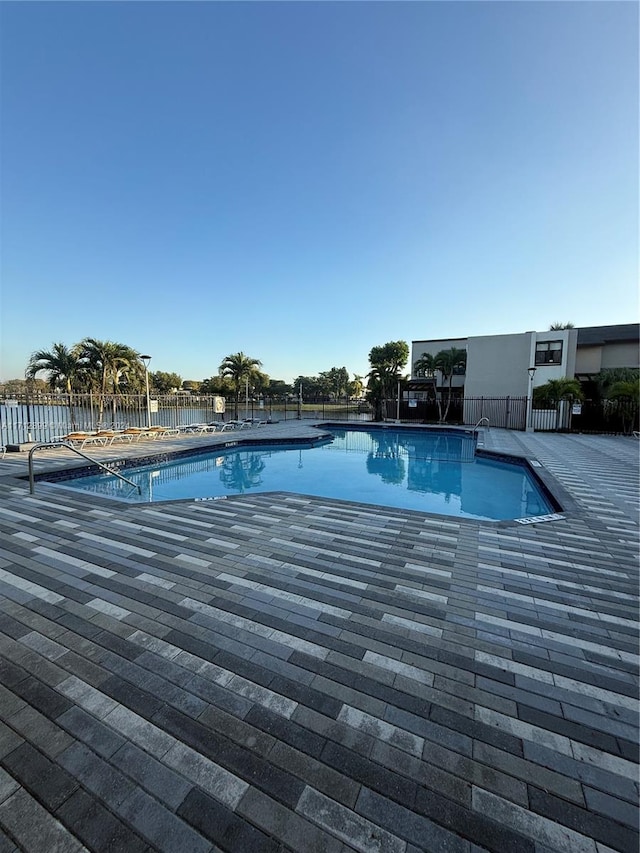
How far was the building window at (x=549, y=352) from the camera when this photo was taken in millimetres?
17531

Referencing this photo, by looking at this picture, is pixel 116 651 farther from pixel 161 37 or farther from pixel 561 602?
pixel 161 37

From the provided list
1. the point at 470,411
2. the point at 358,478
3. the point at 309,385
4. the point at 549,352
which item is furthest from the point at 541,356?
the point at 309,385

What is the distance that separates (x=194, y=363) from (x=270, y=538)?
28.1m

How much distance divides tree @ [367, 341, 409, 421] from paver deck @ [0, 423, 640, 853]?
19051 millimetres

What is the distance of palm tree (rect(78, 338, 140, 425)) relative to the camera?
16734mm

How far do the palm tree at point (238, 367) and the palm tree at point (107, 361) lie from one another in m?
4.84

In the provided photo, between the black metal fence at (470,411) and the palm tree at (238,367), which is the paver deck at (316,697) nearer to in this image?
the black metal fence at (470,411)

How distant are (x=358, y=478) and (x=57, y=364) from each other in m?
14.9

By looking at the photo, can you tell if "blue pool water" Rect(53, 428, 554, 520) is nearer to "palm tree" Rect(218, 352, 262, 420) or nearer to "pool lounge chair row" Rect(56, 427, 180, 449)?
"pool lounge chair row" Rect(56, 427, 180, 449)

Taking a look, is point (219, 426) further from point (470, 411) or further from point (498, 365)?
point (498, 365)

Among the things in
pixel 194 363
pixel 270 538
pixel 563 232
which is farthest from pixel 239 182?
pixel 194 363

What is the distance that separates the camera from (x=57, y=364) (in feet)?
52.4

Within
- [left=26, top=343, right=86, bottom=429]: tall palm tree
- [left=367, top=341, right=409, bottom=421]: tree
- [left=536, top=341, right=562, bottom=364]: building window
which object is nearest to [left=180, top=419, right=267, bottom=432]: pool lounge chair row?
[left=26, top=343, right=86, bottom=429]: tall palm tree

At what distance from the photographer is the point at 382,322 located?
23188 millimetres
